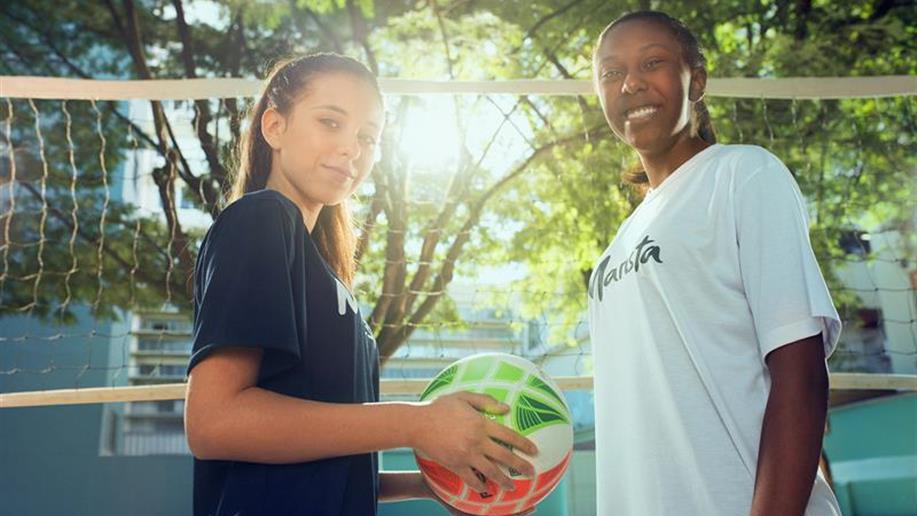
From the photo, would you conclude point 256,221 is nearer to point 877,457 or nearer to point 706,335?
point 706,335

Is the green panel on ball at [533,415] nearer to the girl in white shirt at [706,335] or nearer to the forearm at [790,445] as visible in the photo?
the girl in white shirt at [706,335]

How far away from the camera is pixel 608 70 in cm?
207

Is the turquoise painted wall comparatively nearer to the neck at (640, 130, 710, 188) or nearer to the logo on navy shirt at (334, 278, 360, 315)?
the neck at (640, 130, 710, 188)

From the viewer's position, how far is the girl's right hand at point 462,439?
1531 millimetres

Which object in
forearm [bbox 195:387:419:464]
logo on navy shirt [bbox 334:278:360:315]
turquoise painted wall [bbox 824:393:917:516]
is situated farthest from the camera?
Result: turquoise painted wall [bbox 824:393:917:516]

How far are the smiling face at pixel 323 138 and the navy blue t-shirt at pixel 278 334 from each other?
0.16 metres

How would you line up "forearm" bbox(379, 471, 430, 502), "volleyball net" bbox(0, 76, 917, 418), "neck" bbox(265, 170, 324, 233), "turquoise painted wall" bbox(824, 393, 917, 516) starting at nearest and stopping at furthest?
"neck" bbox(265, 170, 324, 233), "forearm" bbox(379, 471, 430, 502), "volleyball net" bbox(0, 76, 917, 418), "turquoise painted wall" bbox(824, 393, 917, 516)

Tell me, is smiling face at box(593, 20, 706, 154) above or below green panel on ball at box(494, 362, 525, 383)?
above

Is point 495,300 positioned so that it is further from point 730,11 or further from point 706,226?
point 706,226

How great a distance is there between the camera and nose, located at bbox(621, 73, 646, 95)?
1996 millimetres

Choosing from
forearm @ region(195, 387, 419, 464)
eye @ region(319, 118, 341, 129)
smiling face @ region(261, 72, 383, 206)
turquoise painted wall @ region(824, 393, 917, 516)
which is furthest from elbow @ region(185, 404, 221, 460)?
turquoise painted wall @ region(824, 393, 917, 516)

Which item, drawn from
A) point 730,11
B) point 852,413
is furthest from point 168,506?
point 852,413

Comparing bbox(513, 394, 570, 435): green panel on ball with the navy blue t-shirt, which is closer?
the navy blue t-shirt

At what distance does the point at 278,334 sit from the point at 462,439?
1.27 ft
